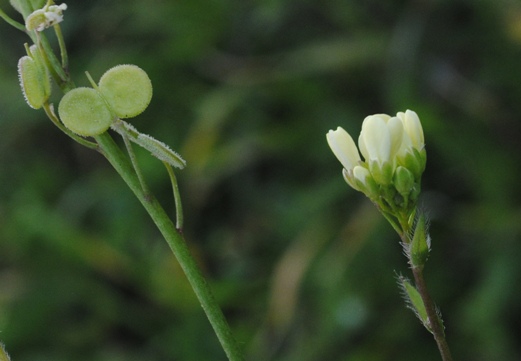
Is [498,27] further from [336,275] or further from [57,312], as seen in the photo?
[57,312]

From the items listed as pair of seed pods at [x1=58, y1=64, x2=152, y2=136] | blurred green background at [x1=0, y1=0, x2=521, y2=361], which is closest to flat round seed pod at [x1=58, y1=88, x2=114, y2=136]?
pair of seed pods at [x1=58, y1=64, x2=152, y2=136]

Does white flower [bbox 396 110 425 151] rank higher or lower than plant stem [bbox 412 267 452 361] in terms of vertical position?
higher

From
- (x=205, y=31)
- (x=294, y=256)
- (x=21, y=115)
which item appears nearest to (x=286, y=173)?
(x=294, y=256)

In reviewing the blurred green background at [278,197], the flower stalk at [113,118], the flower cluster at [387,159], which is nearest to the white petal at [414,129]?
the flower cluster at [387,159]

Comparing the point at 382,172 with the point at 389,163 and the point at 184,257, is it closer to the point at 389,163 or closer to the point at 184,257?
the point at 389,163

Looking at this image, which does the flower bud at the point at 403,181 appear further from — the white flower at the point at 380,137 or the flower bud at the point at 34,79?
the flower bud at the point at 34,79

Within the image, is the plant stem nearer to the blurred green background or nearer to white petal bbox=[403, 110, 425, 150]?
white petal bbox=[403, 110, 425, 150]

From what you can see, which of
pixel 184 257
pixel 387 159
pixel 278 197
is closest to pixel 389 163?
pixel 387 159
